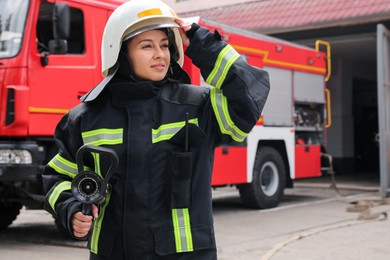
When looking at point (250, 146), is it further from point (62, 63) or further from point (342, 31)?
point (342, 31)

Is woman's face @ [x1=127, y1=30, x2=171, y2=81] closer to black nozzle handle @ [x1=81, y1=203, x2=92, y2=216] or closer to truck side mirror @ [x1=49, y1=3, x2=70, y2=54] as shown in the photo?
black nozzle handle @ [x1=81, y1=203, x2=92, y2=216]

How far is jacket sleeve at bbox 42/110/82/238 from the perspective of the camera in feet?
7.39

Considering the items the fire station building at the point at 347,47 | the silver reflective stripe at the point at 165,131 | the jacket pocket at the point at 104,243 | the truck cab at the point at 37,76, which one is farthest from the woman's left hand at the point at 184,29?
the fire station building at the point at 347,47

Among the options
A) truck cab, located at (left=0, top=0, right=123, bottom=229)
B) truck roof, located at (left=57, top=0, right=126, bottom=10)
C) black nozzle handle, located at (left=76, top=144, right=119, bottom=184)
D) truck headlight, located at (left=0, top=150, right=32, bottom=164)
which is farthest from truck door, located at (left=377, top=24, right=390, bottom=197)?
black nozzle handle, located at (left=76, top=144, right=119, bottom=184)

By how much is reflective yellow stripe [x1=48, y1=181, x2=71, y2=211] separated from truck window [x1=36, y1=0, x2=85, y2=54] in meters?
4.52

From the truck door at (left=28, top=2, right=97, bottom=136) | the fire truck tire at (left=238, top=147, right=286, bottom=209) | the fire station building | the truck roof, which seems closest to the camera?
the truck door at (left=28, top=2, right=97, bottom=136)

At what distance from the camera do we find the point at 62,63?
258 inches

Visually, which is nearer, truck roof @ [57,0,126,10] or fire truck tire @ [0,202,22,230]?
truck roof @ [57,0,126,10]

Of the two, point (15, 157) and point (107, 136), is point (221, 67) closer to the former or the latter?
point (107, 136)

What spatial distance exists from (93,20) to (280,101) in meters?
3.83

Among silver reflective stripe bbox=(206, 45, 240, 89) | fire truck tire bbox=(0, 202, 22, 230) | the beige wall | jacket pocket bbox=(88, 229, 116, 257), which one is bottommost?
fire truck tire bbox=(0, 202, 22, 230)

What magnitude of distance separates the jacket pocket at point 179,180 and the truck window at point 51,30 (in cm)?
475

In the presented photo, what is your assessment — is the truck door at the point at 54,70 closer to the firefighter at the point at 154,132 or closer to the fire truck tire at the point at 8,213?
the fire truck tire at the point at 8,213


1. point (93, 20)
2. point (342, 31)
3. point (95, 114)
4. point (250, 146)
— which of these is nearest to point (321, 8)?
point (342, 31)
